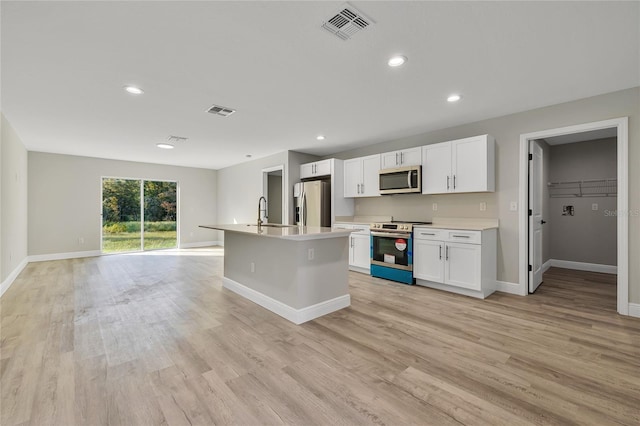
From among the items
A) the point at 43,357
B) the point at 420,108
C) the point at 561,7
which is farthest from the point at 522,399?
the point at 43,357

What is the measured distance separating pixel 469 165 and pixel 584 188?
312cm

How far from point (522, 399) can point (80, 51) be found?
4047 mm

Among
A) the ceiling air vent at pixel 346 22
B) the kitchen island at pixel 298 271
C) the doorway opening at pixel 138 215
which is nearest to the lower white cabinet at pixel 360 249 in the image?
the kitchen island at pixel 298 271

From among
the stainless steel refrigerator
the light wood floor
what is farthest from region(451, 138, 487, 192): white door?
the stainless steel refrigerator

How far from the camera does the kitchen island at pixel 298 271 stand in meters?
2.89

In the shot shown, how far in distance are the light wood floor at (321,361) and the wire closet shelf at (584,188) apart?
236cm

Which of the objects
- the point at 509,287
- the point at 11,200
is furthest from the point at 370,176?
the point at 11,200

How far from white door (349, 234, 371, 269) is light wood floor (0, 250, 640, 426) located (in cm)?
120

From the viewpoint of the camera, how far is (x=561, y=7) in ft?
6.00

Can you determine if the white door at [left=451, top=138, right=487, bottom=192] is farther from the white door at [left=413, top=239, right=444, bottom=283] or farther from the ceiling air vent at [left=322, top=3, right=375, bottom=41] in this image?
the ceiling air vent at [left=322, top=3, right=375, bottom=41]

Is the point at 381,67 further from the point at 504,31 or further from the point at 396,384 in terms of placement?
the point at 396,384

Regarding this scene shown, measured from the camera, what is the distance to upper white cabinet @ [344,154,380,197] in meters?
5.11

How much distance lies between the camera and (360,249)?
4.96 m

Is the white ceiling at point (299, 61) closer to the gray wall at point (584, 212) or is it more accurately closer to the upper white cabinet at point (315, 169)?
the upper white cabinet at point (315, 169)
